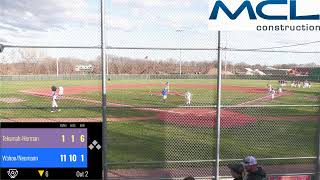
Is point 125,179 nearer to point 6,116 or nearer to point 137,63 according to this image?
point 137,63

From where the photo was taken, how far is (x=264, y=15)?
6766 mm

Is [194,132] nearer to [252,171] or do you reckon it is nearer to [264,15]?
[264,15]

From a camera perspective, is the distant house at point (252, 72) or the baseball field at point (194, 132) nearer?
the baseball field at point (194, 132)

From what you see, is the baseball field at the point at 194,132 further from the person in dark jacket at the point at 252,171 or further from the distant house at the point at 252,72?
the person in dark jacket at the point at 252,171

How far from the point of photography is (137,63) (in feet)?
23.4

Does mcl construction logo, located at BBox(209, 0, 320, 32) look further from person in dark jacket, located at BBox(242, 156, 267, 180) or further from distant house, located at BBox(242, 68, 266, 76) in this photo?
person in dark jacket, located at BBox(242, 156, 267, 180)
